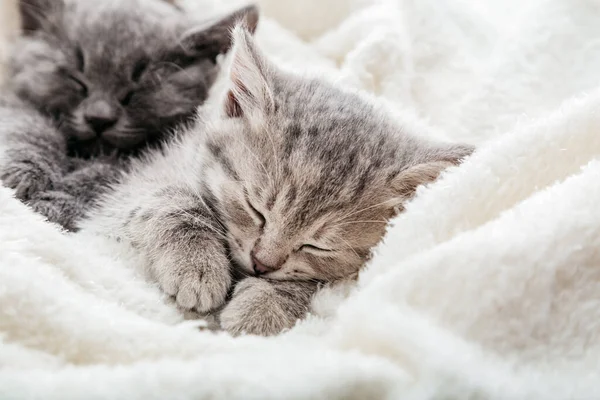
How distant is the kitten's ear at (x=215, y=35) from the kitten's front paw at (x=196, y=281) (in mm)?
729

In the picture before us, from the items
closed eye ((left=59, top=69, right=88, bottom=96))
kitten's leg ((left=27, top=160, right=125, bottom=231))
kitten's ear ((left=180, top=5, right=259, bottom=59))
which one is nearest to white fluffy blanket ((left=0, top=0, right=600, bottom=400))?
kitten's leg ((left=27, top=160, right=125, bottom=231))

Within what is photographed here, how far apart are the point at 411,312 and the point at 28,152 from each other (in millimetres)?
958

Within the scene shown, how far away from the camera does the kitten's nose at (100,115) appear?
52.6 inches

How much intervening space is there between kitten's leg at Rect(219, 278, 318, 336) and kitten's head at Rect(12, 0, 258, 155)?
643mm

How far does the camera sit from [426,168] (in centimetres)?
93

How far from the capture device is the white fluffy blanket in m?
0.54

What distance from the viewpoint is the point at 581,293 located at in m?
0.63

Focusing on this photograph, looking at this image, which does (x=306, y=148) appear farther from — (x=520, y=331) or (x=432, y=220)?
(x=520, y=331)

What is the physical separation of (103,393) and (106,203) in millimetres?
702

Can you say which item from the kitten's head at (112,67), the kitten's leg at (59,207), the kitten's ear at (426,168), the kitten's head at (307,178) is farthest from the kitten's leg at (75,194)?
the kitten's ear at (426,168)

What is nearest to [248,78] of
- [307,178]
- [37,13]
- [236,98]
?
[236,98]

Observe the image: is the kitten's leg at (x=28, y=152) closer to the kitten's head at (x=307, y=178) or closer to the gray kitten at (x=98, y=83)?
the gray kitten at (x=98, y=83)

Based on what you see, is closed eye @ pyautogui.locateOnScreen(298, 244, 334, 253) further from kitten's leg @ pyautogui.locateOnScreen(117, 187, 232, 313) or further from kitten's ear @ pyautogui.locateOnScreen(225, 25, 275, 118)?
kitten's ear @ pyautogui.locateOnScreen(225, 25, 275, 118)

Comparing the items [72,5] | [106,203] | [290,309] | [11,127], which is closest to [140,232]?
[106,203]
